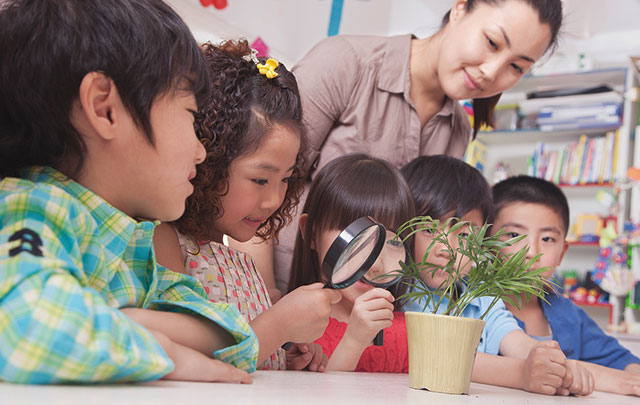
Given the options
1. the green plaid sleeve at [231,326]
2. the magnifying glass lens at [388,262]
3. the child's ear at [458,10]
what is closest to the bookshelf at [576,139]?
the child's ear at [458,10]

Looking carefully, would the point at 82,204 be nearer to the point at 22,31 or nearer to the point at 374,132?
the point at 22,31

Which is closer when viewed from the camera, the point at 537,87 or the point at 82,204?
the point at 82,204

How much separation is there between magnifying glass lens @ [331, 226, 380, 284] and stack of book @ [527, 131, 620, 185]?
3.99 metres

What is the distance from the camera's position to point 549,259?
2051mm

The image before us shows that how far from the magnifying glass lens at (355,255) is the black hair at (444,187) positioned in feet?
2.60

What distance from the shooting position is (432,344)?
2.98 feet

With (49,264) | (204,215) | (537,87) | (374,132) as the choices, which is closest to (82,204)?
(49,264)

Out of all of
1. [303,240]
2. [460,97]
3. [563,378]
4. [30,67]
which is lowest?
[563,378]

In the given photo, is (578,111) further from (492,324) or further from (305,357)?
(305,357)

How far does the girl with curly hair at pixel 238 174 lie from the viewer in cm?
122

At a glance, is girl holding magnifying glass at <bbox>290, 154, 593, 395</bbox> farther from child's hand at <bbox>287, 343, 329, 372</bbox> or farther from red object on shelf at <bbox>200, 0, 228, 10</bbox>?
red object on shelf at <bbox>200, 0, 228, 10</bbox>

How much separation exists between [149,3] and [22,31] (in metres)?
0.17

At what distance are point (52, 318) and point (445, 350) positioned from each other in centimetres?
54

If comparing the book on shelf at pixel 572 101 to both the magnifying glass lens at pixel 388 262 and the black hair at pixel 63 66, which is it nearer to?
the magnifying glass lens at pixel 388 262
